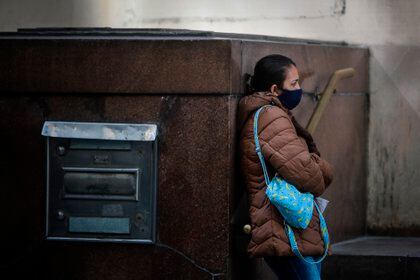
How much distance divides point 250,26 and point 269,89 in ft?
9.63

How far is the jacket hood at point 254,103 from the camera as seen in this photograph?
5754 mm

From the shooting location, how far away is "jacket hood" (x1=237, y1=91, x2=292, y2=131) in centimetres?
575

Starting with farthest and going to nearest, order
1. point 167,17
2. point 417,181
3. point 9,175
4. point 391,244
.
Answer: point 167,17, point 417,181, point 391,244, point 9,175

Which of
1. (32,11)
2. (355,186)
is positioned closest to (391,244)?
(355,186)

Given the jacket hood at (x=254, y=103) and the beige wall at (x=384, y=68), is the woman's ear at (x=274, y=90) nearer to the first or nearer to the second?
the jacket hood at (x=254, y=103)

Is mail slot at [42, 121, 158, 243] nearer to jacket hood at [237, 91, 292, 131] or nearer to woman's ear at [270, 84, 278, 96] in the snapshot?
jacket hood at [237, 91, 292, 131]

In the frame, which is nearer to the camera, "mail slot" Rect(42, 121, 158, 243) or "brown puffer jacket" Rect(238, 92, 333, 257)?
"brown puffer jacket" Rect(238, 92, 333, 257)

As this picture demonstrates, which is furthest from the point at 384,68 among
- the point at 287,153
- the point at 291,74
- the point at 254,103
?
the point at 287,153

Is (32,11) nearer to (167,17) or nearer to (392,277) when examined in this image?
(167,17)

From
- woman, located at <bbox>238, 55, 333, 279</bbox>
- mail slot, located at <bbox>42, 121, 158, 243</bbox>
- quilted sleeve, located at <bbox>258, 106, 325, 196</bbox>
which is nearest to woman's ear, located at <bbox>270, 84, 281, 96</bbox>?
woman, located at <bbox>238, 55, 333, 279</bbox>

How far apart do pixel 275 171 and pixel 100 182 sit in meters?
1.12

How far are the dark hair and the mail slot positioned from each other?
0.70 metres

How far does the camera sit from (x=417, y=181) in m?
8.27

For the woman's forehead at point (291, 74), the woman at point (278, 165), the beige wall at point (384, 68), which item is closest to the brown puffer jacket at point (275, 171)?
the woman at point (278, 165)
